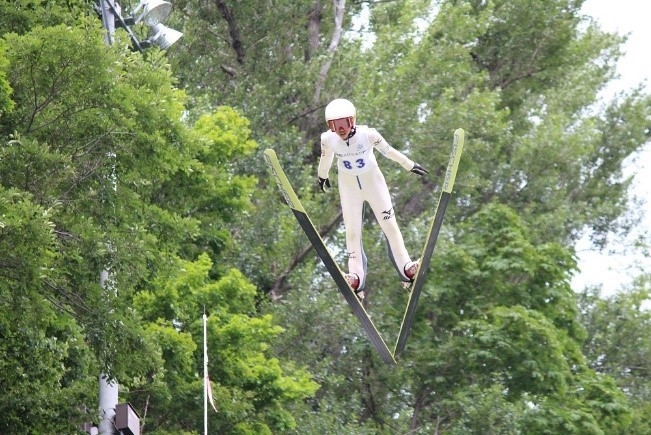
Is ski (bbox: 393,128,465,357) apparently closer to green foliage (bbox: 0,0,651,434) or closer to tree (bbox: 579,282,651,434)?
green foliage (bbox: 0,0,651,434)

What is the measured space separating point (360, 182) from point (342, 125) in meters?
1.00

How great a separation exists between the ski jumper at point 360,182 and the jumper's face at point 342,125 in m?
0.12

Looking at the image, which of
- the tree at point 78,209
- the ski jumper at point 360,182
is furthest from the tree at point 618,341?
the ski jumper at point 360,182

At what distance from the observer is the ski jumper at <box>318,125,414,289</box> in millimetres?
17375

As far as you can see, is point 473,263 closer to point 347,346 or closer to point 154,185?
point 347,346

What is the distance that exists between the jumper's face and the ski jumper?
12 cm

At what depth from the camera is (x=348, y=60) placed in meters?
43.9

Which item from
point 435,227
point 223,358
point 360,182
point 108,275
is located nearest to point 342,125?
point 360,182

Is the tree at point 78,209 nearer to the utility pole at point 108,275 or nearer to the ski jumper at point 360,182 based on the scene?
the utility pole at point 108,275

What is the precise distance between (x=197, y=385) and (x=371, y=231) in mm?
13454

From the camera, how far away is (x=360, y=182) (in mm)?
17922

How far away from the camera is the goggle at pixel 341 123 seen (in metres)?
17.0

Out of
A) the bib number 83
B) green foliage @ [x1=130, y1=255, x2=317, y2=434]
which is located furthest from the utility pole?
the bib number 83

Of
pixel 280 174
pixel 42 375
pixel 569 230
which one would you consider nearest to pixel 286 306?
pixel 569 230
